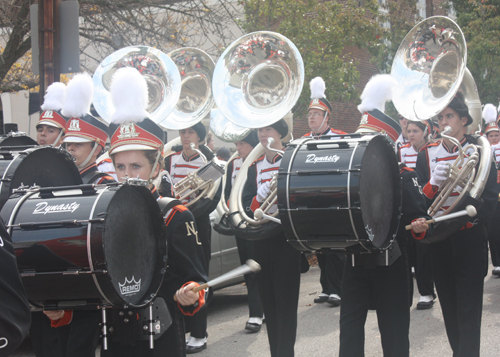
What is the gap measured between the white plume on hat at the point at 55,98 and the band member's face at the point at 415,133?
12.9 feet

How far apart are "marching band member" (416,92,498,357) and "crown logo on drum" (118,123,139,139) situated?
2.42 m

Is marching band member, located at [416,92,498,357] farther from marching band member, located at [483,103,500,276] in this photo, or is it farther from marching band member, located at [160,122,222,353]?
marching band member, located at [483,103,500,276]

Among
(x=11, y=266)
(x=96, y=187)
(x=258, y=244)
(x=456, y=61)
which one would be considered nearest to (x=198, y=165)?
(x=258, y=244)

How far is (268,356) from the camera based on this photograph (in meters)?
5.11

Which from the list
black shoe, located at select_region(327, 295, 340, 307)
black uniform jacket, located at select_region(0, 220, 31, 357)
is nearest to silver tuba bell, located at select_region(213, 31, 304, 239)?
black shoe, located at select_region(327, 295, 340, 307)

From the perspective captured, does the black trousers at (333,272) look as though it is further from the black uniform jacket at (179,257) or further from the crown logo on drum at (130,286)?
the crown logo on drum at (130,286)

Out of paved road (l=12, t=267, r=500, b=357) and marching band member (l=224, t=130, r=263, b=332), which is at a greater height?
marching band member (l=224, t=130, r=263, b=332)

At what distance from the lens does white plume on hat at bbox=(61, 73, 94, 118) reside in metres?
4.57

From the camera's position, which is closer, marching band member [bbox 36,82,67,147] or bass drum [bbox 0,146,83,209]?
bass drum [bbox 0,146,83,209]

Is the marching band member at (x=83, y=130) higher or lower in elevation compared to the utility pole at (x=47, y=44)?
lower

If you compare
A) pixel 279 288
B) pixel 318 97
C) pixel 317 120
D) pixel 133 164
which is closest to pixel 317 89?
pixel 318 97

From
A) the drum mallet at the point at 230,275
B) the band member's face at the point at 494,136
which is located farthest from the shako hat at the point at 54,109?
the band member's face at the point at 494,136

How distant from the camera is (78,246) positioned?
235 centimetres

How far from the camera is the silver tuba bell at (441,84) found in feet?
14.6
